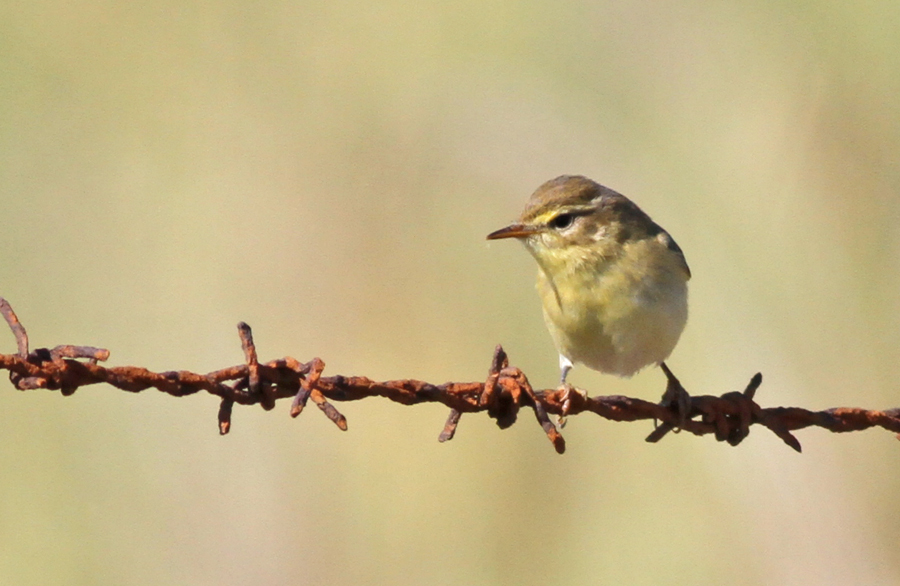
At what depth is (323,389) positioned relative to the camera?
2.46 m

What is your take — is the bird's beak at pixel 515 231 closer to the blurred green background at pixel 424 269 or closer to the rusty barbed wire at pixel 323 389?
the rusty barbed wire at pixel 323 389

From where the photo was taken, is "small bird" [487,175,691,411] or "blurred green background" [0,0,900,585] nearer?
"small bird" [487,175,691,411]

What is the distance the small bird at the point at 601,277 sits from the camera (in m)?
4.13

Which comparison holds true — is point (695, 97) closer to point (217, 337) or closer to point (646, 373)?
point (646, 373)

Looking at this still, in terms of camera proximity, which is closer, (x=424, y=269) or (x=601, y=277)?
(x=601, y=277)

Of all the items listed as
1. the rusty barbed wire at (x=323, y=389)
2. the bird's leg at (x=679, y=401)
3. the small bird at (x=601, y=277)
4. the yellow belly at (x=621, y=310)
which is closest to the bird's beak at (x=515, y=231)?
the small bird at (x=601, y=277)

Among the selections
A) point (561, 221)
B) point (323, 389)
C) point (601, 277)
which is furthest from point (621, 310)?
point (323, 389)

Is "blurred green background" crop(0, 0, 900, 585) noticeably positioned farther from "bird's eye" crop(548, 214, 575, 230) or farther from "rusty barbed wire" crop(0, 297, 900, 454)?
"rusty barbed wire" crop(0, 297, 900, 454)

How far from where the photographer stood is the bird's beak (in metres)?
4.26

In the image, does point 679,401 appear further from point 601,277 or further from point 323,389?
point 323,389

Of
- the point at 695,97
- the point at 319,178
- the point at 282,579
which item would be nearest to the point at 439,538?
the point at 282,579

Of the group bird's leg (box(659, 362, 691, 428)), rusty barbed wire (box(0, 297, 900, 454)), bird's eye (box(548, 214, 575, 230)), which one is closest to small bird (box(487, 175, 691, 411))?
bird's eye (box(548, 214, 575, 230))

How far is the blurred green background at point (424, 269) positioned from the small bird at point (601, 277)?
7.45 ft

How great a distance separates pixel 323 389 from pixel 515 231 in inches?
80.8
